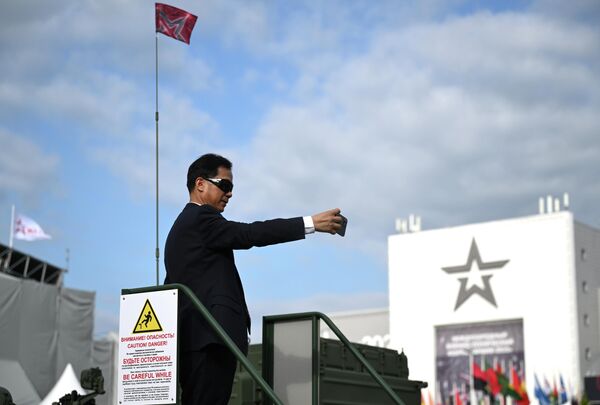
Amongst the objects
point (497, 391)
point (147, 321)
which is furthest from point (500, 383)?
point (147, 321)

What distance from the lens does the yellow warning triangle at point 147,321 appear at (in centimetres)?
600

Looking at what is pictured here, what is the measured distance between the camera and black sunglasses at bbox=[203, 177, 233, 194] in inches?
238

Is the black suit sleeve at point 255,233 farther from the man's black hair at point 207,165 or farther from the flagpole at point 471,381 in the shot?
the flagpole at point 471,381

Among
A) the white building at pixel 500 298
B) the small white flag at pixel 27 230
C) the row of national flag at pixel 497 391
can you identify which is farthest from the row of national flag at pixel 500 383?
the small white flag at pixel 27 230

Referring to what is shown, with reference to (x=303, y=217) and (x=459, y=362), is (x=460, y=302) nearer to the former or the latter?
(x=459, y=362)

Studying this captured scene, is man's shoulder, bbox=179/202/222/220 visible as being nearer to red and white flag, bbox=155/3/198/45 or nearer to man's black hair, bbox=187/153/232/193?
man's black hair, bbox=187/153/232/193

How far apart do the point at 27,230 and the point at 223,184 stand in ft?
179

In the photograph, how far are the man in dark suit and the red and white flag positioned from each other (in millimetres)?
6608

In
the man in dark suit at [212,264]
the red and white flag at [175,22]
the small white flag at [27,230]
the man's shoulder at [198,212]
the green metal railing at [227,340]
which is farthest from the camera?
the small white flag at [27,230]

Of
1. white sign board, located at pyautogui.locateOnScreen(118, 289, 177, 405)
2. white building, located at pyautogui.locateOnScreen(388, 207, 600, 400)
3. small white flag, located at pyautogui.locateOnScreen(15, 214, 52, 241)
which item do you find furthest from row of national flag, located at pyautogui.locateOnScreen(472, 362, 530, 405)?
white sign board, located at pyautogui.locateOnScreen(118, 289, 177, 405)

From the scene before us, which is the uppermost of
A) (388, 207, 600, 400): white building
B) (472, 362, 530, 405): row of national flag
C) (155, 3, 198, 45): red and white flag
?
(388, 207, 600, 400): white building

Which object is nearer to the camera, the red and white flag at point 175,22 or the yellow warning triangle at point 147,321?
the yellow warning triangle at point 147,321

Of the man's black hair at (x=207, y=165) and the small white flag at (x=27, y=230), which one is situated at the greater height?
the small white flag at (x=27, y=230)

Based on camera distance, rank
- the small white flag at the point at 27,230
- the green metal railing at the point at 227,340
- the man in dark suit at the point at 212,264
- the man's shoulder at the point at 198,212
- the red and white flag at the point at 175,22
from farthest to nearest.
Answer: the small white flag at the point at 27,230 < the red and white flag at the point at 175,22 < the man's shoulder at the point at 198,212 < the man in dark suit at the point at 212,264 < the green metal railing at the point at 227,340
